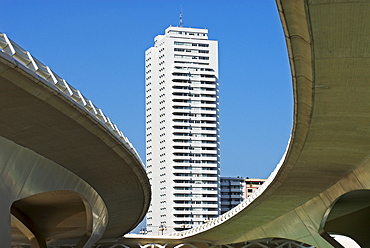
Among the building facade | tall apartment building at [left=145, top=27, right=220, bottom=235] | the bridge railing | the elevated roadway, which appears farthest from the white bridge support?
the building facade

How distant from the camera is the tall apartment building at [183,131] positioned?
584 ft

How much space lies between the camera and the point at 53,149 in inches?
1099

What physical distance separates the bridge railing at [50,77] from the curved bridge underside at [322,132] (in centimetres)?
753

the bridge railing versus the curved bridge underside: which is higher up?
the bridge railing

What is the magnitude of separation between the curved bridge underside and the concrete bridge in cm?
4

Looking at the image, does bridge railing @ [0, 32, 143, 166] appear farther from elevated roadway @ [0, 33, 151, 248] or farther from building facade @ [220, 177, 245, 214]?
building facade @ [220, 177, 245, 214]

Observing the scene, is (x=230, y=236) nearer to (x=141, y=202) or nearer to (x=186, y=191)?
(x=141, y=202)

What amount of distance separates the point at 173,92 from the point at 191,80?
7.29 metres

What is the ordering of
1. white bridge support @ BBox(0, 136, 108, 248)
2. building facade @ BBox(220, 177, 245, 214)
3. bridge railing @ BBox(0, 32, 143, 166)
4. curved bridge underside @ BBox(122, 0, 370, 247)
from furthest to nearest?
building facade @ BBox(220, 177, 245, 214)
white bridge support @ BBox(0, 136, 108, 248)
bridge railing @ BBox(0, 32, 143, 166)
curved bridge underside @ BBox(122, 0, 370, 247)

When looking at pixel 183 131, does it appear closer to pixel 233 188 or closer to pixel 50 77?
pixel 233 188

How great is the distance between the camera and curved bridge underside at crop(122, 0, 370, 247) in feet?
53.6

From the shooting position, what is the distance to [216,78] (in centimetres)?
19475

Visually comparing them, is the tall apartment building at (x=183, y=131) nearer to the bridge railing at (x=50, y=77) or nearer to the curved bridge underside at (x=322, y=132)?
the curved bridge underside at (x=322, y=132)

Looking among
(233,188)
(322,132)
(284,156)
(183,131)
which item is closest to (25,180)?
(284,156)
